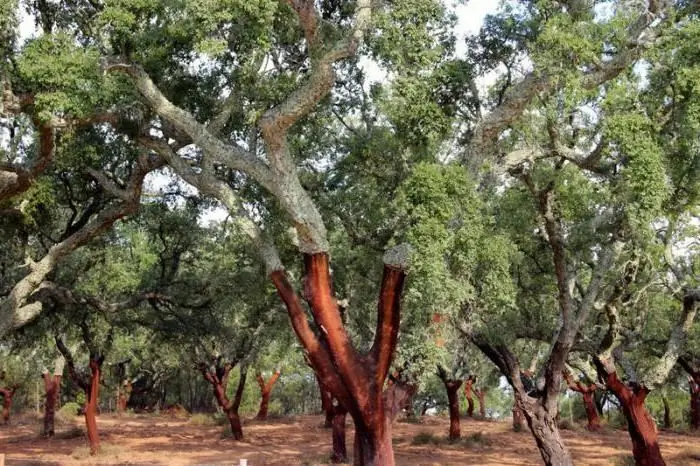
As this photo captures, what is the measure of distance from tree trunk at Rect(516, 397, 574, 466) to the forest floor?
491 cm

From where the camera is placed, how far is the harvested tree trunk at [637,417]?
15.7 meters

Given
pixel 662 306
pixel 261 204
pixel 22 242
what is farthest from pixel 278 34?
pixel 662 306

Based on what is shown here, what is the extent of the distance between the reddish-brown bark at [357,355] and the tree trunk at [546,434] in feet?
14.3

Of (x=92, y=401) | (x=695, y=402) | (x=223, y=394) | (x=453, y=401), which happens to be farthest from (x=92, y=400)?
(x=695, y=402)

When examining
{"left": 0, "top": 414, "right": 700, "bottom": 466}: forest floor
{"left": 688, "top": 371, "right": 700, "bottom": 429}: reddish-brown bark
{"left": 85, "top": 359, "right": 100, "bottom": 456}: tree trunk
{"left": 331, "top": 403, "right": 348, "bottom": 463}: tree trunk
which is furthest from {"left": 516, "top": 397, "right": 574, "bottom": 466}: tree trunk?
{"left": 688, "top": 371, "right": 700, "bottom": 429}: reddish-brown bark

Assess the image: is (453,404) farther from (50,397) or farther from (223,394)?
(50,397)

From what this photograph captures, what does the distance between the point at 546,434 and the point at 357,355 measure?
536cm

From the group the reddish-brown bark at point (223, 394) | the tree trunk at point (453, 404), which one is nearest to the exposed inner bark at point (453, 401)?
the tree trunk at point (453, 404)

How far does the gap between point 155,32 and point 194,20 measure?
1.38 meters

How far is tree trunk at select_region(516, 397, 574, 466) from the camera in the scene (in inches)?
545

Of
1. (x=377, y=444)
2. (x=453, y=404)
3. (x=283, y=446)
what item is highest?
(x=453, y=404)

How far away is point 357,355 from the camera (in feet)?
35.3

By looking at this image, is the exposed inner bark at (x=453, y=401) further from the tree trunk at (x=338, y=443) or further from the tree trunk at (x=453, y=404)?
the tree trunk at (x=338, y=443)

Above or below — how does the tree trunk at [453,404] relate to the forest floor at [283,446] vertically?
above
